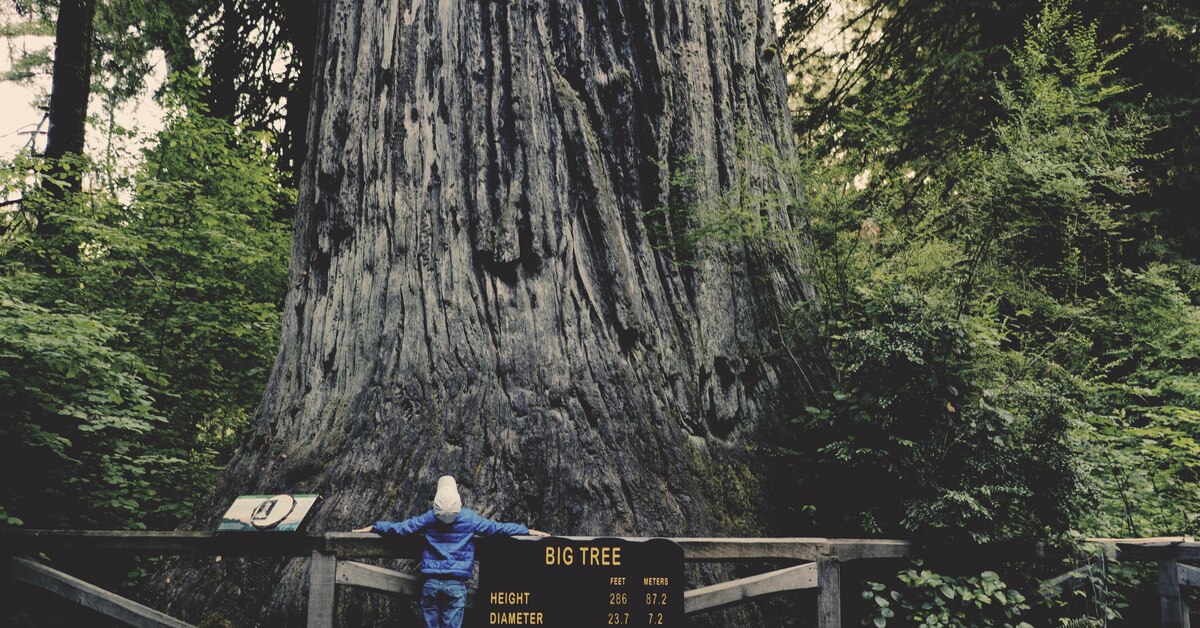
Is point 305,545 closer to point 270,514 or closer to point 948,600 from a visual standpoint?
point 270,514

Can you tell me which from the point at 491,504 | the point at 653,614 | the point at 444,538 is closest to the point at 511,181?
the point at 491,504

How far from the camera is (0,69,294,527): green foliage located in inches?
214

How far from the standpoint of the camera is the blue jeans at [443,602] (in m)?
3.58

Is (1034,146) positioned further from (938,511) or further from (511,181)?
(511,181)

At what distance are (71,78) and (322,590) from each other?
8690mm

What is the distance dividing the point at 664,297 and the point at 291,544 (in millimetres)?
3137

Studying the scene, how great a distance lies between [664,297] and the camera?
221 inches

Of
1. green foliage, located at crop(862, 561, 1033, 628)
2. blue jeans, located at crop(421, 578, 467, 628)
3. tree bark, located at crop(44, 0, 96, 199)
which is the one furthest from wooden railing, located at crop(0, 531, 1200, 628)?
tree bark, located at crop(44, 0, 96, 199)

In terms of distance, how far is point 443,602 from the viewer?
3605 millimetres

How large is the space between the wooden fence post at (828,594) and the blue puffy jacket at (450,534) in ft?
5.17

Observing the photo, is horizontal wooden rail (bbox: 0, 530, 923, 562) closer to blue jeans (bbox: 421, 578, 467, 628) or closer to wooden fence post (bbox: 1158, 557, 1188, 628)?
blue jeans (bbox: 421, 578, 467, 628)

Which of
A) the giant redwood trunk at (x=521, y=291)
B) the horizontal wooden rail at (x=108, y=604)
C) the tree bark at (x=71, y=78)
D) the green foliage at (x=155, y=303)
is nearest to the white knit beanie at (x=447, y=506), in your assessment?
the giant redwood trunk at (x=521, y=291)

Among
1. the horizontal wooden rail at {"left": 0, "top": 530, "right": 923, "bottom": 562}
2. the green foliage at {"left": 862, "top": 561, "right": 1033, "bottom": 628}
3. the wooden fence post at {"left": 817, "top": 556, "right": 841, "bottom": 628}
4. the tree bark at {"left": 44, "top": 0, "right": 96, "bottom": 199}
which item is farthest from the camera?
the tree bark at {"left": 44, "top": 0, "right": 96, "bottom": 199}

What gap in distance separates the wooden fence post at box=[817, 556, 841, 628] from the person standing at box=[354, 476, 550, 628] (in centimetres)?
153
